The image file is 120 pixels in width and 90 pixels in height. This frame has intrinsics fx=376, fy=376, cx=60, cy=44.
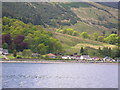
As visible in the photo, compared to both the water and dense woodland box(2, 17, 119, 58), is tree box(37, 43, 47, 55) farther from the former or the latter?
→ the water

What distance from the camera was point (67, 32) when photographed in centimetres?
18150

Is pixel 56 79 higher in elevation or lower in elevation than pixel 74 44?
higher

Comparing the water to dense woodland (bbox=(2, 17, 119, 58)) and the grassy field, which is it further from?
the grassy field

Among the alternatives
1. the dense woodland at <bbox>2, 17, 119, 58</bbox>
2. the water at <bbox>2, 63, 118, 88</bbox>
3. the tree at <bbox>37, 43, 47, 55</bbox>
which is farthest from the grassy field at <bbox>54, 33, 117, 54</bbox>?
the water at <bbox>2, 63, 118, 88</bbox>

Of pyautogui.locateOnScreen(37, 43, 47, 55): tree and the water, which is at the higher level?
the water

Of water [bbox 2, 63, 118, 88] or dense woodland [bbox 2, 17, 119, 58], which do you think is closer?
water [bbox 2, 63, 118, 88]

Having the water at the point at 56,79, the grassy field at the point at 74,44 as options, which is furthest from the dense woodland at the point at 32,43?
the water at the point at 56,79

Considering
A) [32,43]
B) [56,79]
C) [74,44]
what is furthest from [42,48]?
[56,79]

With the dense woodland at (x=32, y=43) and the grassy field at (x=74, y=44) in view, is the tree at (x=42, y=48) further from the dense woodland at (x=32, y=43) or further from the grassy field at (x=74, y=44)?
the grassy field at (x=74, y=44)

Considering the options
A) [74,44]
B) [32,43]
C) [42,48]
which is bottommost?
[74,44]

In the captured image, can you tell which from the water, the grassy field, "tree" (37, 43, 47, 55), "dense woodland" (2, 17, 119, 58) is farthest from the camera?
the grassy field

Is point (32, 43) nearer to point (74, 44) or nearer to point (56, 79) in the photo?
point (74, 44)

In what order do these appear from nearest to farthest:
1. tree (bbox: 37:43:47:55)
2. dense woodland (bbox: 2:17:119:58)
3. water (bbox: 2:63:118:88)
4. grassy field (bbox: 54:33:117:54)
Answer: water (bbox: 2:63:118:88)
tree (bbox: 37:43:47:55)
dense woodland (bbox: 2:17:119:58)
grassy field (bbox: 54:33:117:54)

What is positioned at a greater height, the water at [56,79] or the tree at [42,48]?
the water at [56,79]
